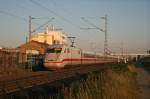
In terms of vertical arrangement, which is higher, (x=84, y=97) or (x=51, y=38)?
(x=51, y=38)

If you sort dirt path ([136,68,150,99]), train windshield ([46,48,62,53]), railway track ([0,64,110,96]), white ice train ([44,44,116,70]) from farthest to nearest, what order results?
train windshield ([46,48,62,53]) → white ice train ([44,44,116,70]) → dirt path ([136,68,150,99]) → railway track ([0,64,110,96])

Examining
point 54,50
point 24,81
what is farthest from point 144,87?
point 54,50

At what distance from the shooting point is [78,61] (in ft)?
138

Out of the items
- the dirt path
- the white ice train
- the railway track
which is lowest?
the dirt path

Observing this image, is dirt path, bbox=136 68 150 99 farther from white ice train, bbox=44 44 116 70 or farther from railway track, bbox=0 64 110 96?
white ice train, bbox=44 44 116 70

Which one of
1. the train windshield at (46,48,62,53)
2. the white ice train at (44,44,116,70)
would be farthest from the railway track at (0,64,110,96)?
the train windshield at (46,48,62,53)

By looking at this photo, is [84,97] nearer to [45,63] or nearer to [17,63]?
[45,63]

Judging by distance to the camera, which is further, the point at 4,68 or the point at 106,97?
the point at 4,68

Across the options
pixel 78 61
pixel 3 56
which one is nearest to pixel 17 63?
pixel 3 56

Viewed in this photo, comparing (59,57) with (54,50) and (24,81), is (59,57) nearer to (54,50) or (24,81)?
(54,50)

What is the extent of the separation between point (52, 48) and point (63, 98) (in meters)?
24.5

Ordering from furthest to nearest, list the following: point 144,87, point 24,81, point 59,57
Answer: point 59,57 → point 144,87 → point 24,81

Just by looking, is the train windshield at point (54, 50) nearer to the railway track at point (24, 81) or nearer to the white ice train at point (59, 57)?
the white ice train at point (59, 57)

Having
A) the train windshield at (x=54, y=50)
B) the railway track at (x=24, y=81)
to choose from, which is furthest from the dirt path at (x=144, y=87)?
the train windshield at (x=54, y=50)
